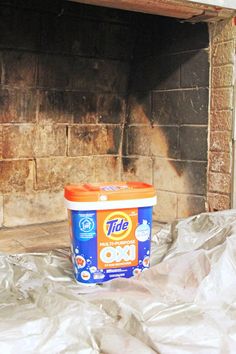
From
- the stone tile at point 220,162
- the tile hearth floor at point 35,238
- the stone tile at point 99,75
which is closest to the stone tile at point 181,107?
the stone tile at point 220,162

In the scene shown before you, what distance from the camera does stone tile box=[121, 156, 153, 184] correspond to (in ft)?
10.5

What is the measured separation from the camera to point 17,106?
9.55 ft

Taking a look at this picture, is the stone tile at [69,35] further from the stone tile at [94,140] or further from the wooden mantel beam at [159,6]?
the wooden mantel beam at [159,6]

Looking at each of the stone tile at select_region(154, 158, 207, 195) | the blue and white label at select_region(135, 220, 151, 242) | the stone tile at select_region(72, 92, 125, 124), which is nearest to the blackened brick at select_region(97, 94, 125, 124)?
the stone tile at select_region(72, 92, 125, 124)

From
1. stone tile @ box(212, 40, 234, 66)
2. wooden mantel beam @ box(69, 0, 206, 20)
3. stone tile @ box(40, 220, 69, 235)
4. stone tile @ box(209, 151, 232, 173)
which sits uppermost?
wooden mantel beam @ box(69, 0, 206, 20)

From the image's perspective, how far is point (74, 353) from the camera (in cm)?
120

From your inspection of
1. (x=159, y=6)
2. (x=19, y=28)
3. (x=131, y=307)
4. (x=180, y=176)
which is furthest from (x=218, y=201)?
(x=19, y=28)

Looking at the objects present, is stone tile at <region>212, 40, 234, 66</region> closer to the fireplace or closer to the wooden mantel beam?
the fireplace

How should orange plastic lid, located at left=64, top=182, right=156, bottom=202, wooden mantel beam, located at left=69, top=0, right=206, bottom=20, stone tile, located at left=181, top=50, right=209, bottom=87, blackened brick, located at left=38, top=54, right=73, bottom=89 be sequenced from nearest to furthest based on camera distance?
1. orange plastic lid, located at left=64, top=182, right=156, bottom=202
2. wooden mantel beam, located at left=69, top=0, right=206, bottom=20
3. stone tile, located at left=181, top=50, right=209, bottom=87
4. blackened brick, located at left=38, top=54, right=73, bottom=89

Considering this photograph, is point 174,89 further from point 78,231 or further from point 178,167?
point 78,231

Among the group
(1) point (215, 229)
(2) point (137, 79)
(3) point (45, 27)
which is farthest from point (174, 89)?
(1) point (215, 229)

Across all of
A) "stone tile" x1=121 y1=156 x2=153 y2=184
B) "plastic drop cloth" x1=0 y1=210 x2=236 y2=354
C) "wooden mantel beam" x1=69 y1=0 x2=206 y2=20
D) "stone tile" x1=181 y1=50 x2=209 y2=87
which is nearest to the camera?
"plastic drop cloth" x1=0 y1=210 x2=236 y2=354

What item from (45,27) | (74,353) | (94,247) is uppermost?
(45,27)

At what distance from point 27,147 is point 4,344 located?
1953 millimetres
